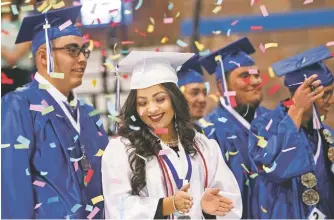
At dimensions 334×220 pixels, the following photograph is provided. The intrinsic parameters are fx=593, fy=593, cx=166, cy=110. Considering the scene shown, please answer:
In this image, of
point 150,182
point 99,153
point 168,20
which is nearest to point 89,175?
point 99,153

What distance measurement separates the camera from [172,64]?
1.94 meters

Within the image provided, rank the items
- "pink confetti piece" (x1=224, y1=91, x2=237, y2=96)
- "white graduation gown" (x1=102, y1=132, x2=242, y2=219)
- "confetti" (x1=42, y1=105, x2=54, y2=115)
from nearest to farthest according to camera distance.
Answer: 1. "white graduation gown" (x1=102, y1=132, x2=242, y2=219)
2. "confetti" (x1=42, y1=105, x2=54, y2=115)
3. "pink confetti piece" (x1=224, y1=91, x2=237, y2=96)

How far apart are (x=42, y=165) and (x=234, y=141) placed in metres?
0.66

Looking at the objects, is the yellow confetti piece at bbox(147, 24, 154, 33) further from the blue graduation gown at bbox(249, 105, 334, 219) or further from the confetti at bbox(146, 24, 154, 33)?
the blue graduation gown at bbox(249, 105, 334, 219)

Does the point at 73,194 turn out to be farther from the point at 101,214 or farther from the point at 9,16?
the point at 9,16

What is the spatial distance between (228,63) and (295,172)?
44 cm

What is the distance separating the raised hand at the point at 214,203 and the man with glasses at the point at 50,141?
0.36 metres

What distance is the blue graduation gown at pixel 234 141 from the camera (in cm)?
206

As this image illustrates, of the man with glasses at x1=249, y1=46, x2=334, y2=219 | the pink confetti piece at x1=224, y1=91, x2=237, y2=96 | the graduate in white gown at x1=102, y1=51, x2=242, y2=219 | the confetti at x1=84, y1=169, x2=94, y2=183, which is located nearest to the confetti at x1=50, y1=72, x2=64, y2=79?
the graduate in white gown at x1=102, y1=51, x2=242, y2=219

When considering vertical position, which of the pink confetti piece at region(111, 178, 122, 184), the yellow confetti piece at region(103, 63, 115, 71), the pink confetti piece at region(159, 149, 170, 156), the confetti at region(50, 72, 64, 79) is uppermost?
the yellow confetti piece at region(103, 63, 115, 71)

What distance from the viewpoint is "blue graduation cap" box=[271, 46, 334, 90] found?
6.67ft

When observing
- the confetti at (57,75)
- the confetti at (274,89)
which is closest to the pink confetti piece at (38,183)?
the confetti at (57,75)

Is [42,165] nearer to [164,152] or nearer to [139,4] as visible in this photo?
[164,152]

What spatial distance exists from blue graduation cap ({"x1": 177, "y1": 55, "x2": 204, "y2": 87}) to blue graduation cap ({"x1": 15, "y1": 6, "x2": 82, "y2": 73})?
15.8 inches
